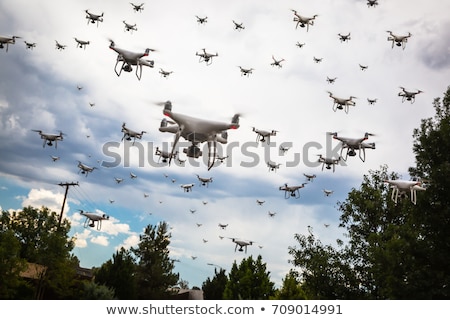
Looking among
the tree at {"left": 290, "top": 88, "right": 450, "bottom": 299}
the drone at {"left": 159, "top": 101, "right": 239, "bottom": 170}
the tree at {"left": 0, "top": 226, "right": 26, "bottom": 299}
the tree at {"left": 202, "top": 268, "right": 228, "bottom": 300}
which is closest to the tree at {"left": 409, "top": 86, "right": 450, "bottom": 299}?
the tree at {"left": 290, "top": 88, "right": 450, "bottom": 299}

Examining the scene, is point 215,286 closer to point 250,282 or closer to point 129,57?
point 250,282

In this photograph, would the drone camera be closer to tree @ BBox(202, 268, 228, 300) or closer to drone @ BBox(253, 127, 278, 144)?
drone @ BBox(253, 127, 278, 144)

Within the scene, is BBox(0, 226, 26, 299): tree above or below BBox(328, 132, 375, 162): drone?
below

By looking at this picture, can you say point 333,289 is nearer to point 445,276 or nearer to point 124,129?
point 445,276

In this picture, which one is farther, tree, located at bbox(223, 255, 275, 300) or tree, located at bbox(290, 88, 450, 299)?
tree, located at bbox(223, 255, 275, 300)

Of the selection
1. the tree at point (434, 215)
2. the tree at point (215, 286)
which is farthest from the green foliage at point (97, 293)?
the tree at point (215, 286)

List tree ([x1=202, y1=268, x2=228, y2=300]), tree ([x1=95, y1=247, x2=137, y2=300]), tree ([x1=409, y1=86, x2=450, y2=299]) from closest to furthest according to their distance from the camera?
tree ([x1=409, y1=86, x2=450, y2=299]) < tree ([x1=95, y1=247, x2=137, y2=300]) < tree ([x1=202, y1=268, x2=228, y2=300])
